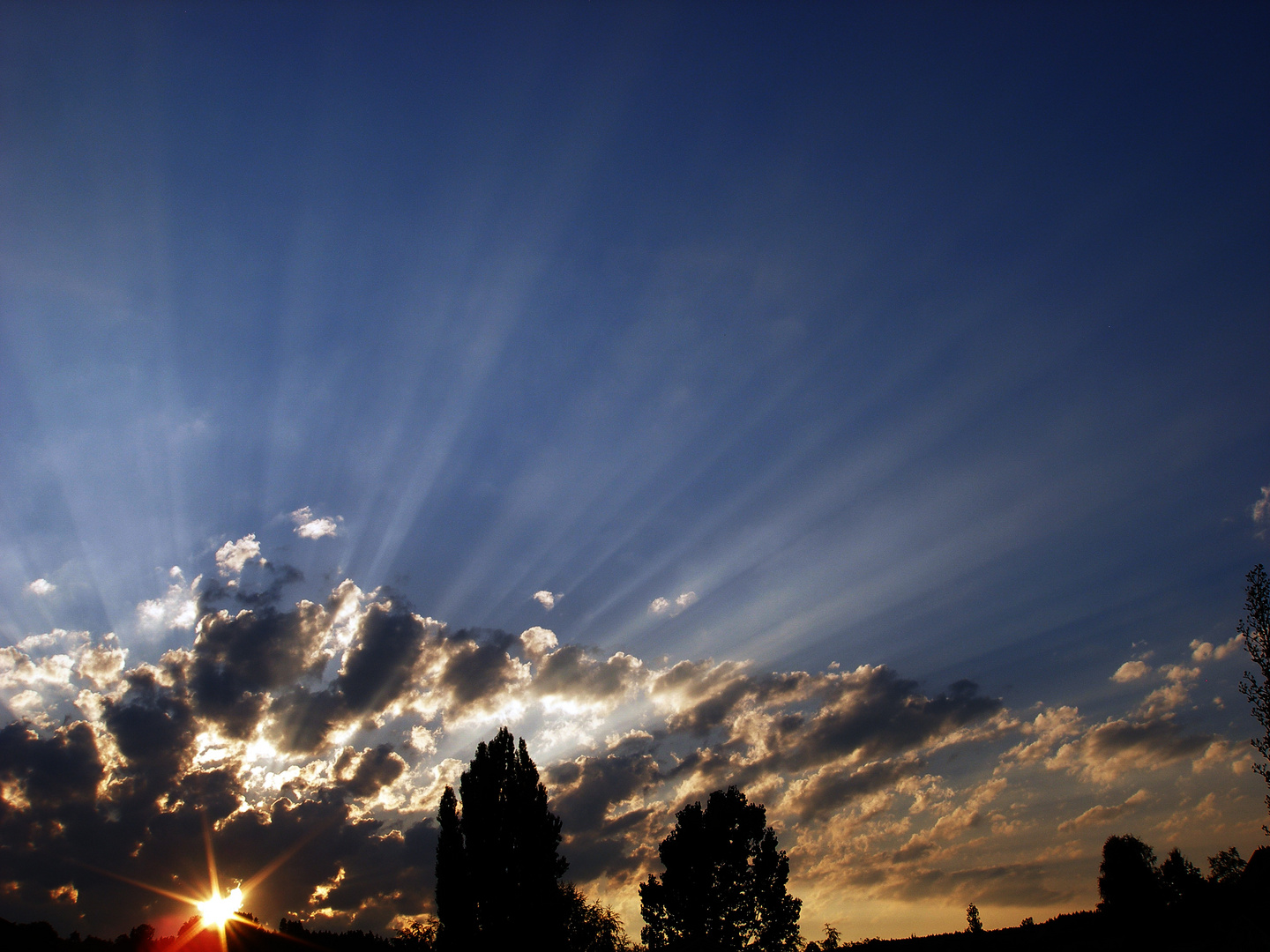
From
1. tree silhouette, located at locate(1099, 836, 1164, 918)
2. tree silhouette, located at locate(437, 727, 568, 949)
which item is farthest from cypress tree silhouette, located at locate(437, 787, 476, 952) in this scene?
tree silhouette, located at locate(1099, 836, 1164, 918)

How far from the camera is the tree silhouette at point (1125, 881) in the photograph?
37825 millimetres

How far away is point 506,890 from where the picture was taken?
42188 mm

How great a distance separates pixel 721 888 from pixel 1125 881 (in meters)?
28.6

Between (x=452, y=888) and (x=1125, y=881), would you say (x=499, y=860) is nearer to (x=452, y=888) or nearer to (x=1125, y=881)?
(x=452, y=888)

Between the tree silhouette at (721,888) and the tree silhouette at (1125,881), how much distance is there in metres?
21.9

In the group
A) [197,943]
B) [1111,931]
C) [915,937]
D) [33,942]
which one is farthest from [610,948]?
[33,942]

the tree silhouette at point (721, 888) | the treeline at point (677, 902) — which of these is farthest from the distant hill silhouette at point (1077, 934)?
the tree silhouette at point (721, 888)

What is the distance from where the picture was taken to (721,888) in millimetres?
51594

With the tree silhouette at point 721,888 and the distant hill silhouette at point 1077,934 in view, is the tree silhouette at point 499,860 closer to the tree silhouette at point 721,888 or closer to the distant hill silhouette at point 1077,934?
the distant hill silhouette at point 1077,934

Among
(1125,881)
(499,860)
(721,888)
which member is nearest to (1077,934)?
(1125,881)

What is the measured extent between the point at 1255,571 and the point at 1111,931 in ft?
80.5

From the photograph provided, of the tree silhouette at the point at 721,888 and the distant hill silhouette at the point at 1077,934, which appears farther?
the tree silhouette at the point at 721,888

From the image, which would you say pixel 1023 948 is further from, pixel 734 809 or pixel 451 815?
pixel 451 815

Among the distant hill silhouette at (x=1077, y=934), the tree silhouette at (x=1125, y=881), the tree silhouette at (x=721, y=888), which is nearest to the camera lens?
the distant hill silhouette at (x=1077, y=934)
